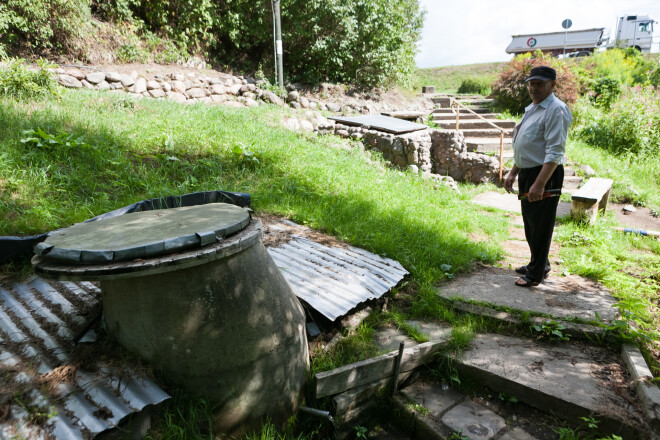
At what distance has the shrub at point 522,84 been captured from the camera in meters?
13.9

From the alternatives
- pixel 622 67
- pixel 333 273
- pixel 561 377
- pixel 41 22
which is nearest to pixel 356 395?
pixel 333 273

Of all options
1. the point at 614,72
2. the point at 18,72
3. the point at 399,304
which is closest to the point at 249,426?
the point at 399,304

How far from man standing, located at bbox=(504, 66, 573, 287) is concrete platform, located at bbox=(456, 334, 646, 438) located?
3.35 feet

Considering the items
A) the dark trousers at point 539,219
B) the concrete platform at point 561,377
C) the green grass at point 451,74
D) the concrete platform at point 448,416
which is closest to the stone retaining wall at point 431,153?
the dark trousers at point 539,219

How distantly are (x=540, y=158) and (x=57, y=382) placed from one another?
12.4 ft

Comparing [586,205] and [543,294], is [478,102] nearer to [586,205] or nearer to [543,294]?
[586,205]

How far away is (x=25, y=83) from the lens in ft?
21.0

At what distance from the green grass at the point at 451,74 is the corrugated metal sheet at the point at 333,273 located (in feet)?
65.2

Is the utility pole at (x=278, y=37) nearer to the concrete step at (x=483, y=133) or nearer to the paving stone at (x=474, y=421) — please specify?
the concrete step at (x=483, y=133)

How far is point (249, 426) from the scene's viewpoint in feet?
7.31

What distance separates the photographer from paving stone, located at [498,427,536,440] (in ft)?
7.79

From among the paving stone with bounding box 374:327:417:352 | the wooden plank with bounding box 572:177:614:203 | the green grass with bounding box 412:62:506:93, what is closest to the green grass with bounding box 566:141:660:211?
the wooden plank with bounding box 572:177:614:203

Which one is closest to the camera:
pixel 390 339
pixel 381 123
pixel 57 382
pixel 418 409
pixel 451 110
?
pixel 57 382

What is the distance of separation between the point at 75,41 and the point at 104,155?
619cm
